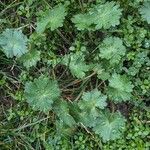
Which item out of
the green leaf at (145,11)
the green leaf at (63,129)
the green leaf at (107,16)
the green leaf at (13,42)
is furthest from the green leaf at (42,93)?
the green leaf at (145,11)

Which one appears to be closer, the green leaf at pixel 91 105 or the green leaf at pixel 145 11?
the green leaf at pixel 91 105

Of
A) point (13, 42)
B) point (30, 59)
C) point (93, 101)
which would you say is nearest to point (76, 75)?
point (93, 101)

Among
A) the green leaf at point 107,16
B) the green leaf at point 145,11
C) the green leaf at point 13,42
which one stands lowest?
the green leaf at point 145,11

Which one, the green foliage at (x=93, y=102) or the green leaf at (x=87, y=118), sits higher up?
the green foliage at (x=93, y=102)

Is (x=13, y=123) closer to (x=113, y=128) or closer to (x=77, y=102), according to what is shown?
(x=77, y=102)

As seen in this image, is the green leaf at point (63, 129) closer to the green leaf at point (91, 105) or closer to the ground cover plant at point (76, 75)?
the ground cover plant at point (76, 75)

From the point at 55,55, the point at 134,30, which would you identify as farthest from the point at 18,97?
the point at 134,30

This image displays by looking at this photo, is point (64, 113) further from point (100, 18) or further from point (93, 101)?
point (100, 18)

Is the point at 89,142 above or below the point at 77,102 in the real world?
below
